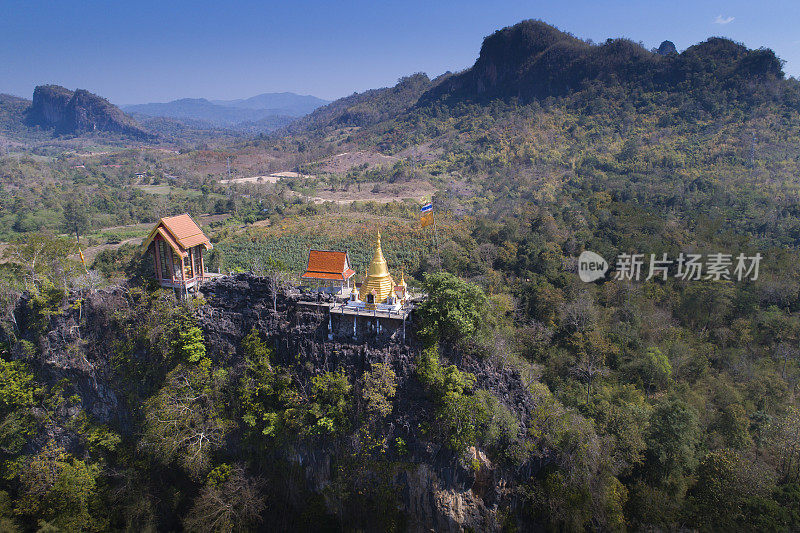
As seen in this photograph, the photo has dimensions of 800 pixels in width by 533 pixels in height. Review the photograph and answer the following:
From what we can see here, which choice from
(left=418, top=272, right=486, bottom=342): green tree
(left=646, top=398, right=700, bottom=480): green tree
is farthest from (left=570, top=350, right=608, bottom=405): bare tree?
(left=418, top=272, right=486, bottom=342): green tree

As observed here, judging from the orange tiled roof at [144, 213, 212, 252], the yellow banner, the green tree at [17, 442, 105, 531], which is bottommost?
the green tree at [17, 442, 105, 531]

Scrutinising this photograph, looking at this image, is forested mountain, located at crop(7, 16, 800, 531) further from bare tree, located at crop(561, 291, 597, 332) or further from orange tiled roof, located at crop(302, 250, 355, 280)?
orange tiled roof, located at crop(302, 250, 355, 280)

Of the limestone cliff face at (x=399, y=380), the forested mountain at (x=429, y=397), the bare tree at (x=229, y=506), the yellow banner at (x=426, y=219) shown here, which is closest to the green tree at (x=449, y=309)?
the forested mountain at (x=429, y=397)

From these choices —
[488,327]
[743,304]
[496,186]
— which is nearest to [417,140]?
[496,186]

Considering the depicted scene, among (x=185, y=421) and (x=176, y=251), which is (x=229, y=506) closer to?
(x=185, y=421)

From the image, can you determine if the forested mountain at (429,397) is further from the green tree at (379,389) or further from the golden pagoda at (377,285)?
the golden pagoda at (377,285)

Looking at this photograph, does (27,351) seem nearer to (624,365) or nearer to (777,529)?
(624,365)
